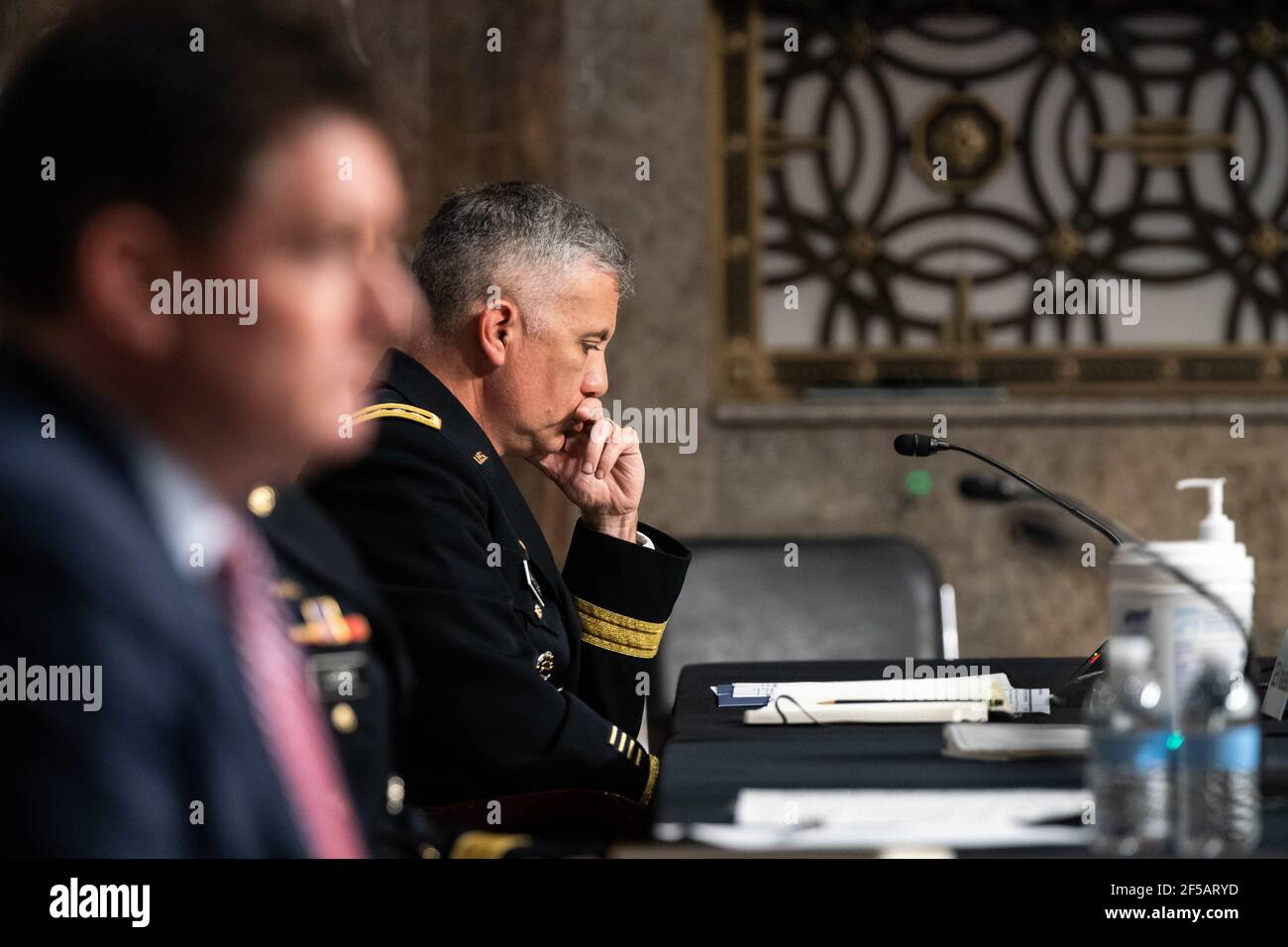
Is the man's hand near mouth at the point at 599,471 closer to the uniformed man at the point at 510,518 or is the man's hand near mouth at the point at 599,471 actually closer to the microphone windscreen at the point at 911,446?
the uniformed man at the point at 510,518

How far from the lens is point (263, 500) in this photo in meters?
1.07

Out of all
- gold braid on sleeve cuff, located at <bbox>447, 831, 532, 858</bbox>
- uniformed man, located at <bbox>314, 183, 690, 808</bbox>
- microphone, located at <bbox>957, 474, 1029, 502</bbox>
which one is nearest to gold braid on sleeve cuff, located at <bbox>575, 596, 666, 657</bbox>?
uniformed man, located at <bbox>314, 183, 690, 808</bbox>

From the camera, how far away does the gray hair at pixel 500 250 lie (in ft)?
6.25

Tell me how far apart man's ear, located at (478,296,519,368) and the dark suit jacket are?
121 cm

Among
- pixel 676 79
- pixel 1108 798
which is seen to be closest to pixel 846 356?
pixel 676 79

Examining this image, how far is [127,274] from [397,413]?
3.23ft

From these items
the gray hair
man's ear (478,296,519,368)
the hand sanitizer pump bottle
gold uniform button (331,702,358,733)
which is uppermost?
the gray hair

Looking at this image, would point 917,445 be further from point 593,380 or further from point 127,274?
point 127,274

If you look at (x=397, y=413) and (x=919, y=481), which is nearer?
(x=397, y=413)

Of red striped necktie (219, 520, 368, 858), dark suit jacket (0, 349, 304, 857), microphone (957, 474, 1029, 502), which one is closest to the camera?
dark suit jacket (0, 349, 304, 857)

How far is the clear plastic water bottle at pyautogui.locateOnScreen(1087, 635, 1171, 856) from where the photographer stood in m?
0.96

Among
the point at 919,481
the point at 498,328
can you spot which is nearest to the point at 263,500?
the point at 498,328

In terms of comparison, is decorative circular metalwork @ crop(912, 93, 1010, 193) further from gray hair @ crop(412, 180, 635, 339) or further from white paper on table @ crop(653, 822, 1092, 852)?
white paper on table @ crop(653, 822, 1092, 852)
